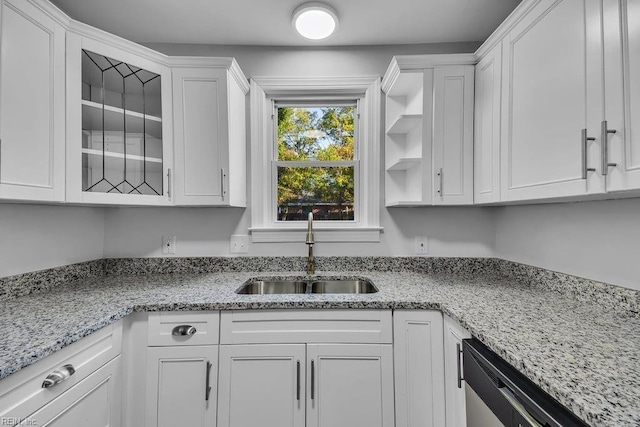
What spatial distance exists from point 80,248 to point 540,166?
8.20ft

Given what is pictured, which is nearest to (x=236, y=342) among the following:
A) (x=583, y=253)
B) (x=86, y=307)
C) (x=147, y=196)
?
(x=86, y=307)

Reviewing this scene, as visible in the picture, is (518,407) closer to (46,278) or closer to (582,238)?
(582,238)

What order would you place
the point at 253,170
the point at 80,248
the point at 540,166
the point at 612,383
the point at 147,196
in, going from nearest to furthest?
the point at 612,383 < the point at 540,166 < the point at 147,196 < the point at 80,248 < the point at 253,170

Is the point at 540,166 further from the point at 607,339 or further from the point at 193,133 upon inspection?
the point at 193,133

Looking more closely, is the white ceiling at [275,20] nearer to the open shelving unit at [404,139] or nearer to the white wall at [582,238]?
the open shelving unit at [404,139]

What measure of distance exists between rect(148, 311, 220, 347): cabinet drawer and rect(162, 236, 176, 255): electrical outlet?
27.5 inches

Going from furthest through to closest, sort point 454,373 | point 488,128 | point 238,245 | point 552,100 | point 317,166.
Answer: point 317,166 < point 238,245 < point 488,128 < point 454,373 < point 552,100

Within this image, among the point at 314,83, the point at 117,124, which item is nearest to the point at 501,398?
the point at 314,83

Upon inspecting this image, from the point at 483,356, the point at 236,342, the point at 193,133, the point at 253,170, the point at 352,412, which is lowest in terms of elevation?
the point at 352,412

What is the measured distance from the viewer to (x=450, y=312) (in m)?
1.17

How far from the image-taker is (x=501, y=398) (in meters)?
0.83

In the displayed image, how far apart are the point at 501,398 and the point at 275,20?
2.11 meters

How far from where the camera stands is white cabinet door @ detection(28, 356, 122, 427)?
91cm

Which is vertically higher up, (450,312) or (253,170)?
(253,170)
